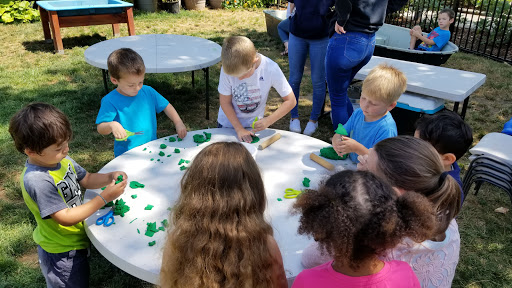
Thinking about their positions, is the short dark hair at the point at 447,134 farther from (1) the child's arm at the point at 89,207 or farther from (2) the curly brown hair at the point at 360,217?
(1) the child's arm at the point at 89,207

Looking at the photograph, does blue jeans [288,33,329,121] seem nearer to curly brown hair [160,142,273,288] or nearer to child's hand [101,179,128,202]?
child's hand [101,179,128,202]

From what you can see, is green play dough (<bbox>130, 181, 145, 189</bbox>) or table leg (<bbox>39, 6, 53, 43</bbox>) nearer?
green play dough (<bbox>130, 181, 145, 189</bbox>)

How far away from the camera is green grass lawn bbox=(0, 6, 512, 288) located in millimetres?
2715

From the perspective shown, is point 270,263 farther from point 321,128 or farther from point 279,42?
point 279,42

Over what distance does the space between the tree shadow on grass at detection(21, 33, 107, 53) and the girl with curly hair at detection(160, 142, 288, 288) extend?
6.83 metres

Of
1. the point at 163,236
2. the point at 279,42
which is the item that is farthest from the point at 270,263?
the point at 279,42

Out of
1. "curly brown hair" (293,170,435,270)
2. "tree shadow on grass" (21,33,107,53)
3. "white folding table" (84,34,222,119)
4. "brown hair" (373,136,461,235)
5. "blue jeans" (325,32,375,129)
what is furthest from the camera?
"tree shadow on grass" (21,33,107,53)

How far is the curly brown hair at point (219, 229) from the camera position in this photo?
129 cm

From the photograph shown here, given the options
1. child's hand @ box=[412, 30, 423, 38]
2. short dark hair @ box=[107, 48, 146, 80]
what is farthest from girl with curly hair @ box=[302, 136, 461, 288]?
child's hand @ box=[412, 30, 423, 38]

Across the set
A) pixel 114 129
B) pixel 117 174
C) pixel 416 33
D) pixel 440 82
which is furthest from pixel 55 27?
pixel 440 82

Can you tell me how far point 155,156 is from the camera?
94.8 inches

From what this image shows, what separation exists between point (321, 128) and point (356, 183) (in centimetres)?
350

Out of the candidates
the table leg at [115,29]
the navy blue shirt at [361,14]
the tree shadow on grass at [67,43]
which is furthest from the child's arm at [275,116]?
the table leg at [115,29]

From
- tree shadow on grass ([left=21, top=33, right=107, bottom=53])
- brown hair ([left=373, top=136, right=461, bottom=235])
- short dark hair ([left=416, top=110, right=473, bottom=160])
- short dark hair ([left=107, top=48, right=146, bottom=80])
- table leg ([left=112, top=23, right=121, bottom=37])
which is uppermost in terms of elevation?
short dark hair ([left=107, top=48, right=146, bottom=80])
